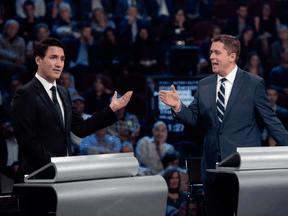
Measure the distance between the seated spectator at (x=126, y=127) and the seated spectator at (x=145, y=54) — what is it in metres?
0.84

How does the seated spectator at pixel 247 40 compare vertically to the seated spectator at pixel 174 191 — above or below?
above

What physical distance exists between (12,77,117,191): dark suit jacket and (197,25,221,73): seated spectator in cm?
354

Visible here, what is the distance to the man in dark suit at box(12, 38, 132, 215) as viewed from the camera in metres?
1.37

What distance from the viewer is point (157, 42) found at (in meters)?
5.32

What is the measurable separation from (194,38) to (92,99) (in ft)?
6.75

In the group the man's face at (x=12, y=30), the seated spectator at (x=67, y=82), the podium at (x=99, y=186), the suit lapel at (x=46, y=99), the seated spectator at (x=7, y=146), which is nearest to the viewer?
the podium at (x=99, y=186)

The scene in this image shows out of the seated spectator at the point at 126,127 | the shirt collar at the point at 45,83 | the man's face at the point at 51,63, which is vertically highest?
the man's face at the point at 51,63

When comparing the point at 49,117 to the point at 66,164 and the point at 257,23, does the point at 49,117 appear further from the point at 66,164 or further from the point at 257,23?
the point at 257,23

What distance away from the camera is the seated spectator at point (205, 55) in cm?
493

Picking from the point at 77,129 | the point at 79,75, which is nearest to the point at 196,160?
the point at 77,129

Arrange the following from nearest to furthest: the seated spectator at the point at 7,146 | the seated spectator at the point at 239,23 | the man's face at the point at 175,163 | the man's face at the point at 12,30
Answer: the seated spectator at the point at 7,146 < the man's face at the point at 175,163 < the man's face at the point at 12,30 < the seated spectator at the point at 239,23

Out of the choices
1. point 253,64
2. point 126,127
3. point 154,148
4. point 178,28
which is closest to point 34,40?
point 126,127

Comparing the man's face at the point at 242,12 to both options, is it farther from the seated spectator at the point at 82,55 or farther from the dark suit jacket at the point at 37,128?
the dark suit jacket at the point at 37,128

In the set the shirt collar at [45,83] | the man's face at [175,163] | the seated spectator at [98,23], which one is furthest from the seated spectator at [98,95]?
the shirt collar at [45,83]
